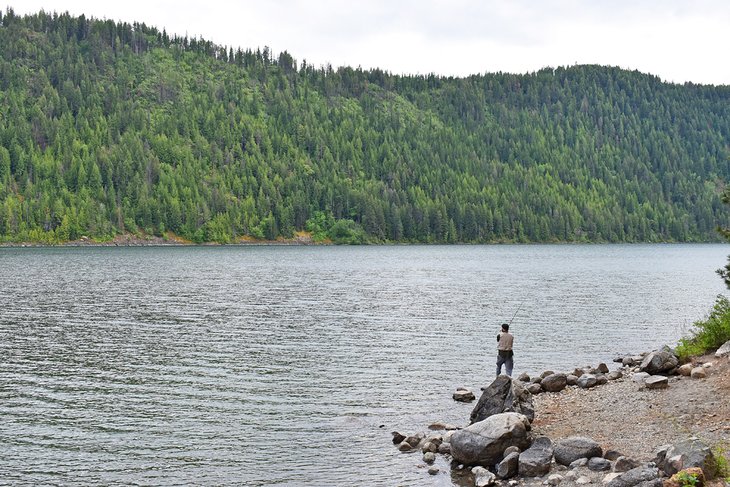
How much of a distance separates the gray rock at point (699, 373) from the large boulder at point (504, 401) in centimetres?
792

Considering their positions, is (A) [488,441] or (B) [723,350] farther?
(B) [723,350]

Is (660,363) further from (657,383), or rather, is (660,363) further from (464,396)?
(464,396)

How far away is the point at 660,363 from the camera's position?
35375 mm

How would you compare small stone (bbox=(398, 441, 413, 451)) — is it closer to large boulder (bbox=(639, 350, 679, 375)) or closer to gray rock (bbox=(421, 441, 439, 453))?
gray rock (bbox=(421, 441, 439, 453))

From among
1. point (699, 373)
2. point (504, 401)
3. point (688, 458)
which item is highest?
point (699, 373)

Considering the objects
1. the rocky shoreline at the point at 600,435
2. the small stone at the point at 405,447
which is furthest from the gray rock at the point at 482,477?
the small stone at the point at 405,447

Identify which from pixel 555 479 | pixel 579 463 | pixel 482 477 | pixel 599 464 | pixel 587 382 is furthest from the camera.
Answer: pixel 587 382

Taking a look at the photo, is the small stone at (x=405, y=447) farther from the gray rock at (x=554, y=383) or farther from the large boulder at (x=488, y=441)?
the gray rock at (x=554, y=383)

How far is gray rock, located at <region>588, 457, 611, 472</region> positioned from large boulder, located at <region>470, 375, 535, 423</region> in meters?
5.39

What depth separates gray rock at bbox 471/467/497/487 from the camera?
77.4ft

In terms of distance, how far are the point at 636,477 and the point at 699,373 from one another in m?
13.5

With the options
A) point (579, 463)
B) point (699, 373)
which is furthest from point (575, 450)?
point (699, 373)

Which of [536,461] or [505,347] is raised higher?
[505,347]

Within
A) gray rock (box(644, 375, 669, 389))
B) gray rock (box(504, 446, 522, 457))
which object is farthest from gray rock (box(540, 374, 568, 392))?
gray rock (box(504, 446, 522, 457))
